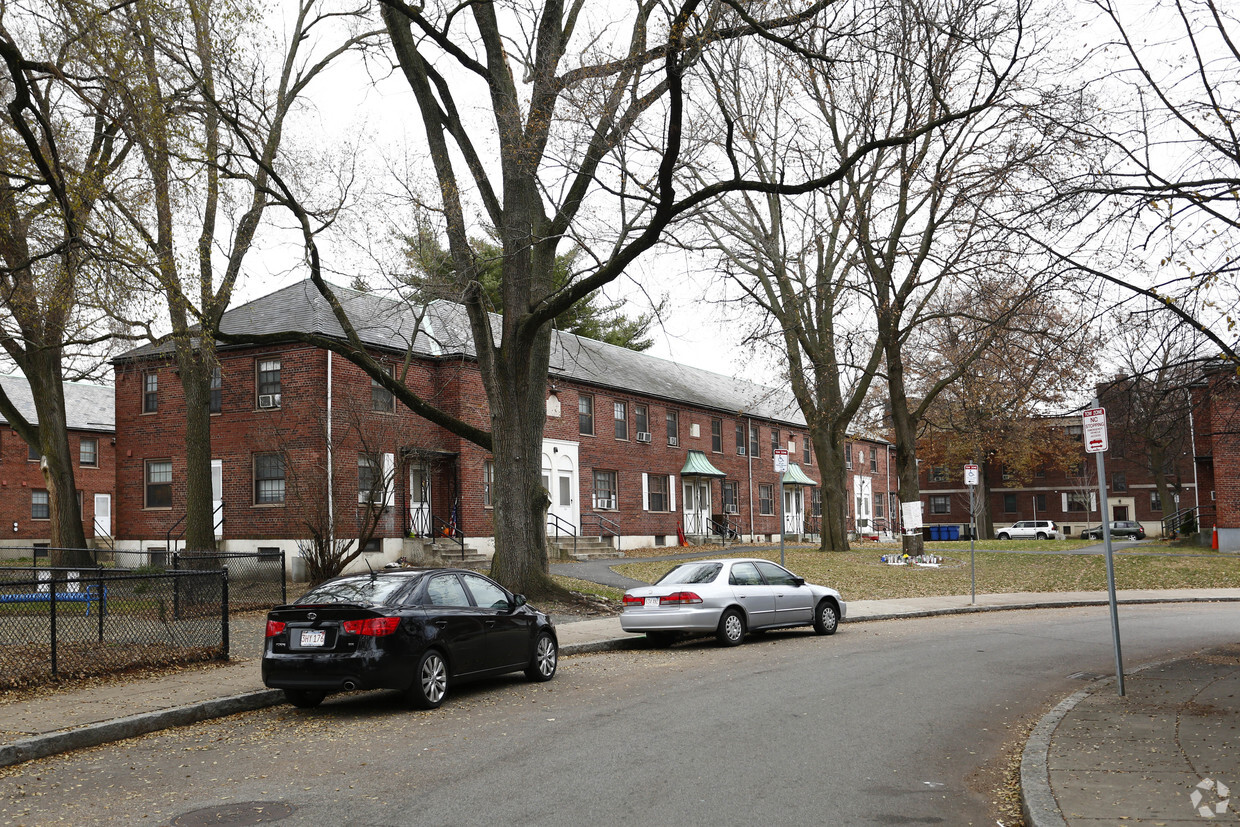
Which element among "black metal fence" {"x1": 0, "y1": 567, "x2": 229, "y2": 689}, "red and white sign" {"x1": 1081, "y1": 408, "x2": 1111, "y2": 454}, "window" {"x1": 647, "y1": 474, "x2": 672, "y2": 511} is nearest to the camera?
"red and white sign" {"x1": 1081, "y1": 408, "x2": 1111, "y2": 454}

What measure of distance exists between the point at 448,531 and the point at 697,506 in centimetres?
1727

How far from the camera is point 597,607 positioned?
2023cm

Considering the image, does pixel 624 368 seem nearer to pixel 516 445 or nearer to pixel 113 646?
pixel 516 445

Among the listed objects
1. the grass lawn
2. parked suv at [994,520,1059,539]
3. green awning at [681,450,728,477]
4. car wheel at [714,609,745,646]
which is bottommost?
parked suv at [994,520,1059,539]

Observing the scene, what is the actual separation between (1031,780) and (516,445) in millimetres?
14110

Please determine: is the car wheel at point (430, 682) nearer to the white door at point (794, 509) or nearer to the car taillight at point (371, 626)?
the car taillight at point (371, 626)

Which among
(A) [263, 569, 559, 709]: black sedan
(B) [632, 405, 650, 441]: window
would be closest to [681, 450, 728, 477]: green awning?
(B) [632, 405, 650, 441]: window

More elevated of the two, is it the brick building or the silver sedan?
the brick building

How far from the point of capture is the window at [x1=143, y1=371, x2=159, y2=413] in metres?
33.5

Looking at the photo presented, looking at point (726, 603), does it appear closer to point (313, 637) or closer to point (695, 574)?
point (695, 574)

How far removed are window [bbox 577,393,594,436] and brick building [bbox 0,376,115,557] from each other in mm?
20444

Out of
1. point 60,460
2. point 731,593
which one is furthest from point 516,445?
point 60,460

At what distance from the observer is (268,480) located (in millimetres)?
30438

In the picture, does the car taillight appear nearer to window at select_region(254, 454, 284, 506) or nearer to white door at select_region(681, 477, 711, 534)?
window at select_region(254, 454, 284, 506)
